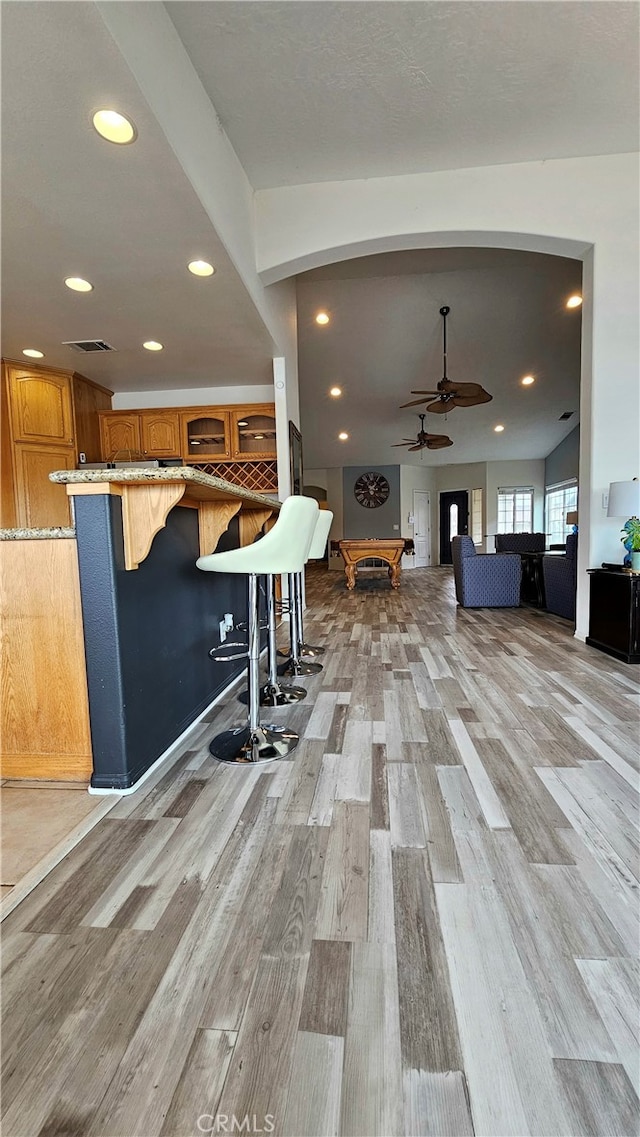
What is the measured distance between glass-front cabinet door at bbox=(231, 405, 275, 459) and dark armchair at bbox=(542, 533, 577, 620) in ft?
10.9

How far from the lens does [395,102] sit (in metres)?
2.81

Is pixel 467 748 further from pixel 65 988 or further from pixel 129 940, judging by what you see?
pixel 65 988

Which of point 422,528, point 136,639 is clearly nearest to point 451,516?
point 422,528

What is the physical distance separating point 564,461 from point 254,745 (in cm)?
1078

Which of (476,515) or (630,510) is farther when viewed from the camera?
(476,515)

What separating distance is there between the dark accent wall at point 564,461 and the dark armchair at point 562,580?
5760 millimetres

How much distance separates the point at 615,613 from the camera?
10.9ft

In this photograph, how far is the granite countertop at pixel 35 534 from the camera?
1637mm

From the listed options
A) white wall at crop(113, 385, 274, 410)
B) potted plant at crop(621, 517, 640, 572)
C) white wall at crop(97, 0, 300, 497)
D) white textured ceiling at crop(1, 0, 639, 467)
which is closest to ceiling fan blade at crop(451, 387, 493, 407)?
white wall at crop(113, 385, 274, 410)

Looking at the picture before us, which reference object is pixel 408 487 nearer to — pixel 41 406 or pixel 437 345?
pixel 437 345

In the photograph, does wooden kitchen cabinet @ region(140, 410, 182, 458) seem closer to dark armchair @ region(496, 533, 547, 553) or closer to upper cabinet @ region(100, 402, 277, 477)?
upper cabinet @ region(100, 402, 277, 477)

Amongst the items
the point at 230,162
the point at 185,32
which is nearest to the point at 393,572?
the point at 230,162

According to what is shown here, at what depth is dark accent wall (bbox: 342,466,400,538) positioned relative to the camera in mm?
11523

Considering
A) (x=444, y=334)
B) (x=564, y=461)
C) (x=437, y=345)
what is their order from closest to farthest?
(x=444, y=334) < (x=437, y=345) < (x=564, y=461)
